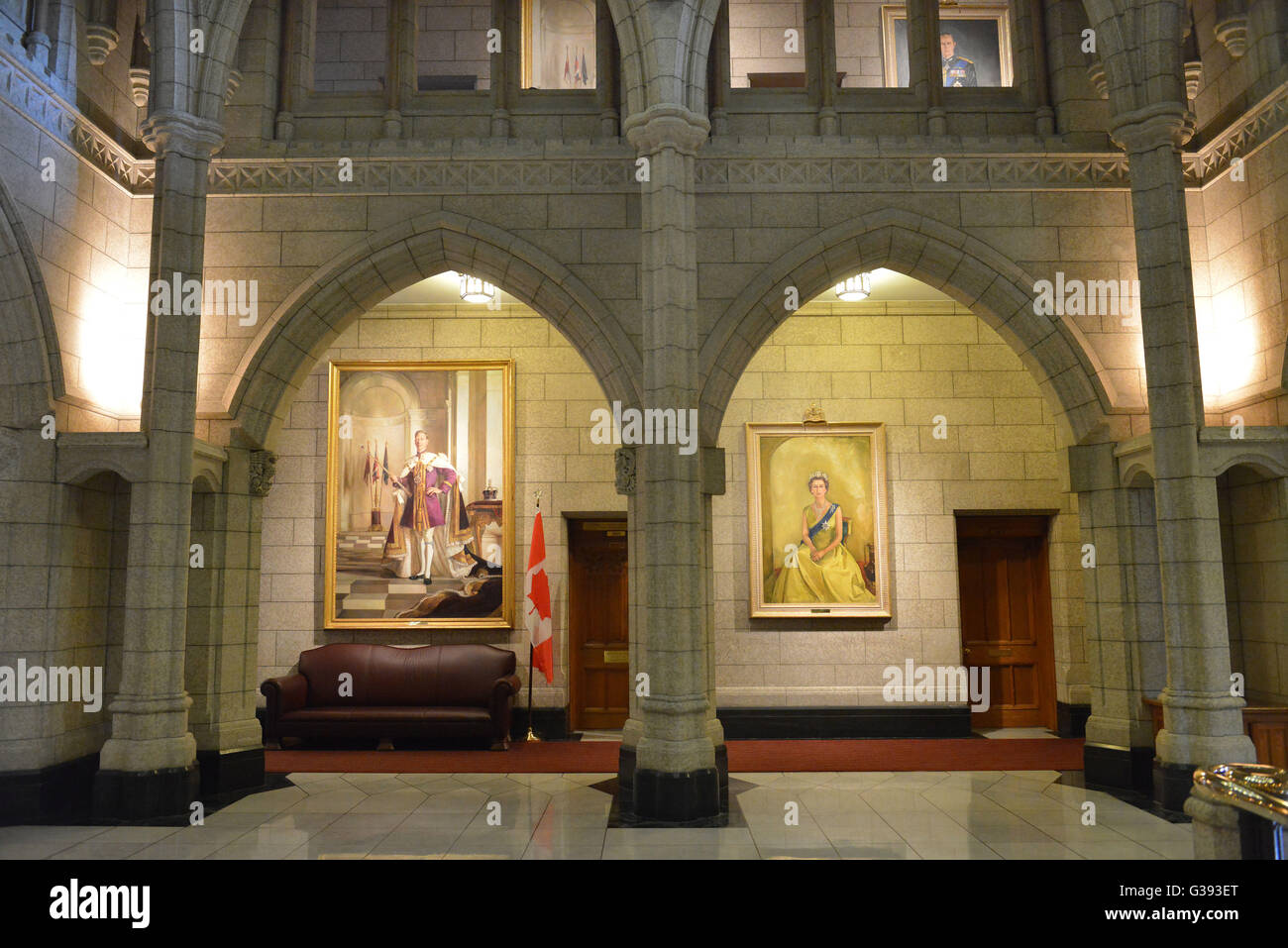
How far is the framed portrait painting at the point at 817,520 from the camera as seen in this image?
27.8ft

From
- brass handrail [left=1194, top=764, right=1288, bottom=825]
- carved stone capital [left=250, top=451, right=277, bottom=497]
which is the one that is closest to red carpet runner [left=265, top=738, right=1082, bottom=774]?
carved stone capital [left=250, top=451, right=277, bottom=497]

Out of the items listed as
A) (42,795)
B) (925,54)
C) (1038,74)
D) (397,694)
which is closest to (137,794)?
(42,795)

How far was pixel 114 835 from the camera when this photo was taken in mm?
5148

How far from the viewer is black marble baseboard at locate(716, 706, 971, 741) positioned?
325 inches

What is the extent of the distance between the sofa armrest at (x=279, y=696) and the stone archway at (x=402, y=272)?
2.30 m

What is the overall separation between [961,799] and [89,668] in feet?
18.7

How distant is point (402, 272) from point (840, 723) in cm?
538

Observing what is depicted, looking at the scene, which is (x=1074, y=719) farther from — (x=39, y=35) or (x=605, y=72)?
(x=39, y=35)

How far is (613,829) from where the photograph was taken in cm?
527

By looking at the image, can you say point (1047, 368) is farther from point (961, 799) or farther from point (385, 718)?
point (385, 718)

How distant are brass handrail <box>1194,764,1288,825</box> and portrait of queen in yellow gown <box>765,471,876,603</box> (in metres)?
5.72

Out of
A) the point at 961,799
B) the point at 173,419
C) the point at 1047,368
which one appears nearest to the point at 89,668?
the point at 173,419

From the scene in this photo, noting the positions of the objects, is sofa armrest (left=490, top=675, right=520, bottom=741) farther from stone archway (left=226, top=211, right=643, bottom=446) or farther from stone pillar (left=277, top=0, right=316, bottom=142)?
stone pillar (left=277, top=0, right=316, bottom=142)
